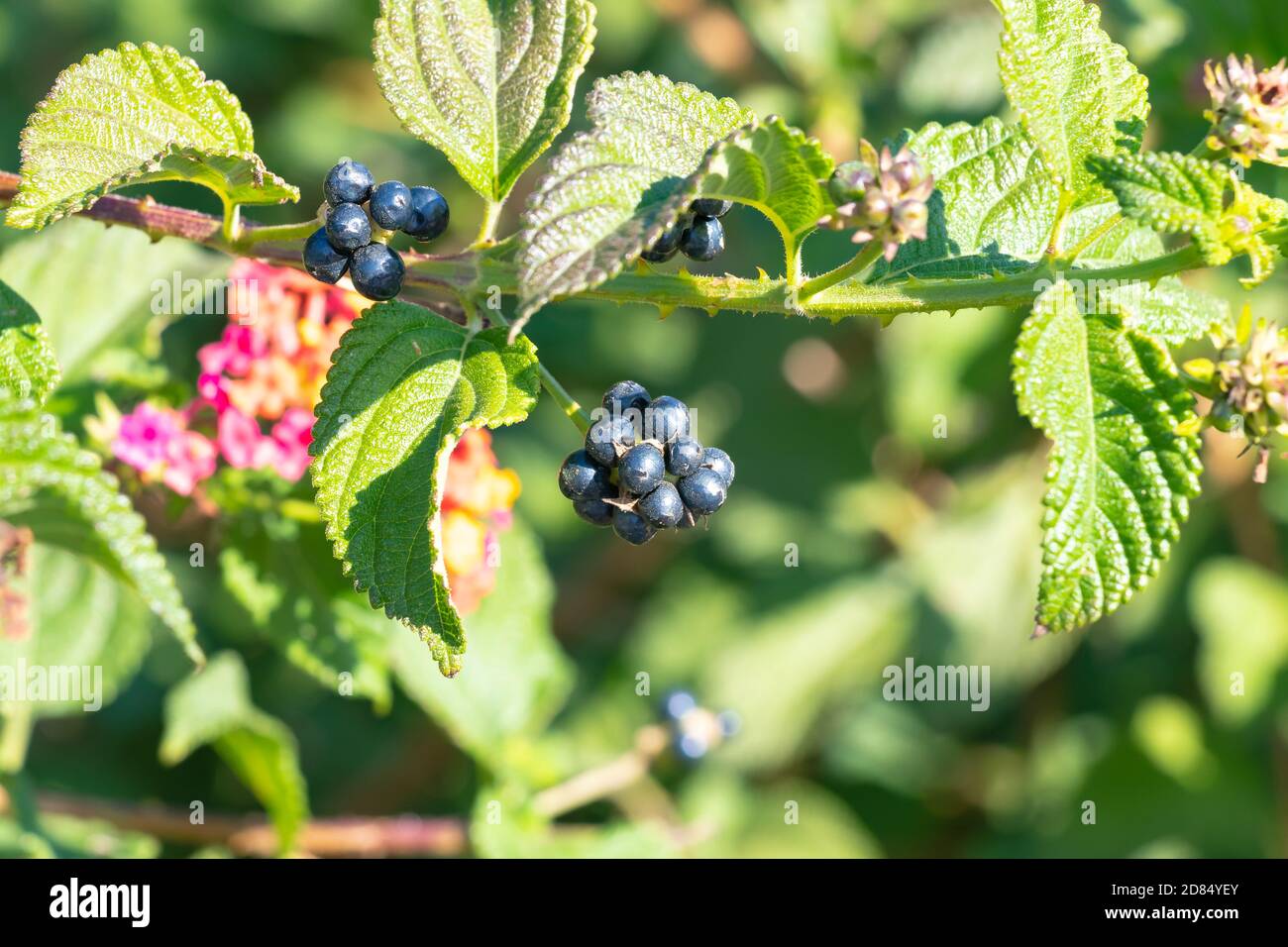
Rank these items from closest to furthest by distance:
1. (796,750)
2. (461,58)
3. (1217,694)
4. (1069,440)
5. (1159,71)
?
(1069,440)
(461,58)
(1159,71)
(1217,694)
(796,750)

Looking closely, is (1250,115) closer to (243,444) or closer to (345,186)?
(345,186)

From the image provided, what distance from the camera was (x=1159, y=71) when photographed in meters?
2.39

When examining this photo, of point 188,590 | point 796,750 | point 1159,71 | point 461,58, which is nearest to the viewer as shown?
point 461,58

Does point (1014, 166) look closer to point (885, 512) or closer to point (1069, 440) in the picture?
point (1069, 440)

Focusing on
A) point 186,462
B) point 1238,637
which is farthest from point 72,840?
point 1238,637

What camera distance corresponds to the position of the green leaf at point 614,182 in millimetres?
1019

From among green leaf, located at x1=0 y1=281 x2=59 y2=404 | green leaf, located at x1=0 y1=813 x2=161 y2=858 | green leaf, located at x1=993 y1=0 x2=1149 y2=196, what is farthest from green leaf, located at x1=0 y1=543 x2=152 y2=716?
Answer: green leaf, located at x1=993 y1=0 x2=1149 y2=196

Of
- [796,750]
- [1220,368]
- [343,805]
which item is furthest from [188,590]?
[1220,368]

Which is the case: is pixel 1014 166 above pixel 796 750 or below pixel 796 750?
above

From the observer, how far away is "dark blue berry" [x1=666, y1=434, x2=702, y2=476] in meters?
1.27

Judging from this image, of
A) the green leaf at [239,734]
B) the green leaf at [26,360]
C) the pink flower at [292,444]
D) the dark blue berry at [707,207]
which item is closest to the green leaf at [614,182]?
the dark blue berry at [707,207]

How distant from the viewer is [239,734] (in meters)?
2.04

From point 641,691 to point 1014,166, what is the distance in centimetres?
192

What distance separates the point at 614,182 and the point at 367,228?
300 mm
